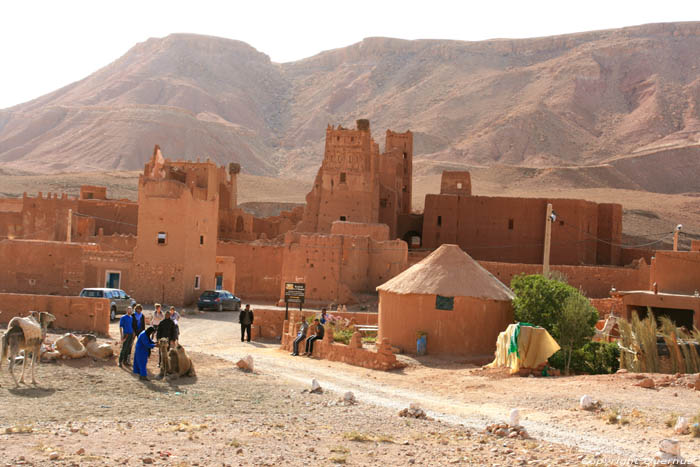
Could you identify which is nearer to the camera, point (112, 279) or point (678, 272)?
point (678, 272)

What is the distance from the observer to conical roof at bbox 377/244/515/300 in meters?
19.6

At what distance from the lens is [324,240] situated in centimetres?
3303

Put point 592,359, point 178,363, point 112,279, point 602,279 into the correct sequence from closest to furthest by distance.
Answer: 1. point 178,363
2. point 592,359
3. point 112,279
4. point 602,279

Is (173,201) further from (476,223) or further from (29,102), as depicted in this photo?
(29,102)

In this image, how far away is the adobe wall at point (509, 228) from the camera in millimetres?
45000

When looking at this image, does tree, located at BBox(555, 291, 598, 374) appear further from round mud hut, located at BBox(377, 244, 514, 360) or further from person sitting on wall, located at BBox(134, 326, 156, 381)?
Result: person sitting on wall, located at BBox(134, 326, 156, 381)

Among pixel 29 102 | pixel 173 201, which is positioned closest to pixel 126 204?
pixel 173 201

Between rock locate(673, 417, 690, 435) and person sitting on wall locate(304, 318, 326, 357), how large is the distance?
9670 mm

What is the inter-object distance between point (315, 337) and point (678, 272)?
33.0ft

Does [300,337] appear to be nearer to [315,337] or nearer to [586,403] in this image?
[315,337]

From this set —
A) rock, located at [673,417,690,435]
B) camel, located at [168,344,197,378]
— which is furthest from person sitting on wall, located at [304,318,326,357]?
rock, located at [673,417,690,435]

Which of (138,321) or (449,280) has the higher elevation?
(449,280)

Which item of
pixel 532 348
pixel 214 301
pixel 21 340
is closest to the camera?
pixel 21 340

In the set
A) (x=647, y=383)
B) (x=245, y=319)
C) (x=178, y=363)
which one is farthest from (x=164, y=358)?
(x=647, y=383)
